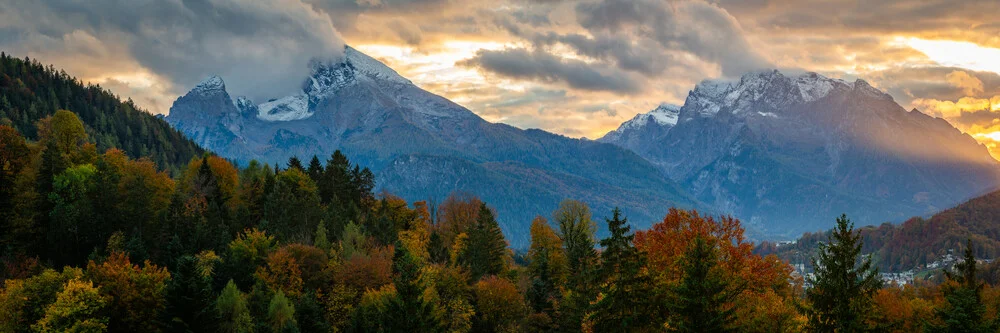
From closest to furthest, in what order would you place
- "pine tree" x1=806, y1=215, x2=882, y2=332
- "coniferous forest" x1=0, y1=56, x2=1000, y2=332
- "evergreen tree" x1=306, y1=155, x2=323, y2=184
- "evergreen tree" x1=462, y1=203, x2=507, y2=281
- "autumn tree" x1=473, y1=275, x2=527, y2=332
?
"pine tree" x1=806, y1=215, x2=882, y2=332 → "coniferous forest" x1=0, y1=56, x2=1000, y2=332 → "autumn tree" x1=473, y1=275, x2=527, y2=332 → "evergreen tree" x1=462, y1=203, x2=507, y2=281 → "evergreen tree" x1=306, y1=155, x2=323, y2=184

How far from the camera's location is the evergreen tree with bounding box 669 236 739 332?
176 feet

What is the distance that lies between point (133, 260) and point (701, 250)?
2587 inches

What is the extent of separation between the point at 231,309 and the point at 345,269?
1421cm

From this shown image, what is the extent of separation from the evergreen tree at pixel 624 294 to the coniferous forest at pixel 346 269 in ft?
0.48

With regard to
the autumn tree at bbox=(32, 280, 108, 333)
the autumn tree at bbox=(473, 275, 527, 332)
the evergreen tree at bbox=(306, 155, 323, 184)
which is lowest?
the autumn tree at bbox=(32, 280, 108, 333)

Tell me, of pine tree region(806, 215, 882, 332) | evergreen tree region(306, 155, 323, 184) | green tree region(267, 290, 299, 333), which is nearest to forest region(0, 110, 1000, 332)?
pine tree region(806, 215, 882, 332)

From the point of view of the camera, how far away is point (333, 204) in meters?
119

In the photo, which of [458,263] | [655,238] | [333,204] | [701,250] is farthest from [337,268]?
[701,250]

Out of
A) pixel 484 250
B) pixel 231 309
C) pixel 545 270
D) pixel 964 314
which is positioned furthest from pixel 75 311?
pixel 964 314

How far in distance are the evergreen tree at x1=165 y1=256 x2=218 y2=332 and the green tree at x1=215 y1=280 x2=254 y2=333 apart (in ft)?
13.3

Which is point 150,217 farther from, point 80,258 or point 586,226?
point 586,226

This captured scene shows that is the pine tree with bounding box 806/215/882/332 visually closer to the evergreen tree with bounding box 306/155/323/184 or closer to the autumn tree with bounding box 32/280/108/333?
the autumn tree with bounding box 32/280/108/333

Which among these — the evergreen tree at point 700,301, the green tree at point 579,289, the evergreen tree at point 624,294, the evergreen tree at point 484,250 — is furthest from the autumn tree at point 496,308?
the evergreen tree at point 700,301

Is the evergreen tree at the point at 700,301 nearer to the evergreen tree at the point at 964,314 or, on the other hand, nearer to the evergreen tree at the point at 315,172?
the evergreen tree at the point at 964,314
